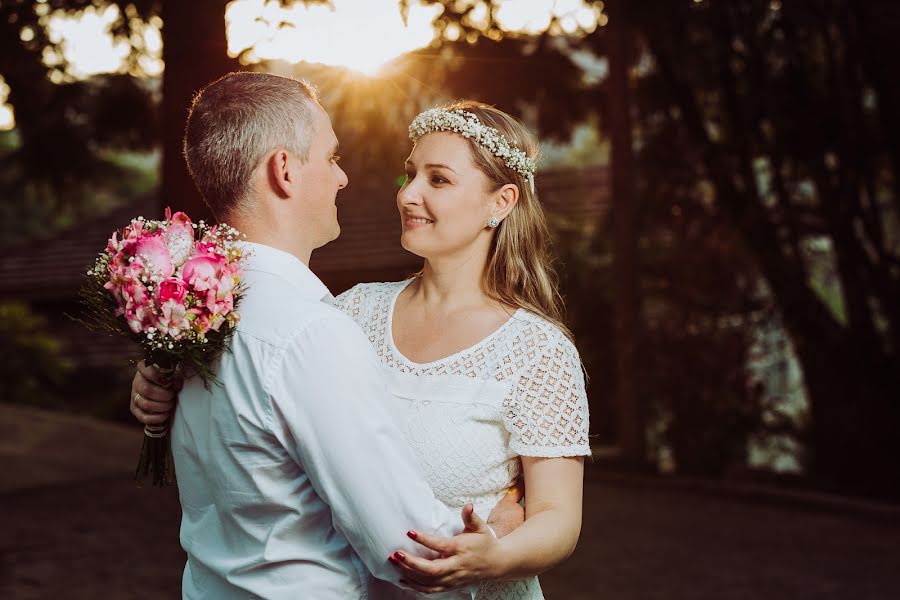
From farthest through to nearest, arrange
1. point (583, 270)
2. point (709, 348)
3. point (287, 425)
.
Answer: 1. point (583, 270)
2. point (709, 348)
3. point (287, 425)

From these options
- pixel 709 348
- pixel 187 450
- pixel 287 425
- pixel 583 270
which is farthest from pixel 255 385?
pixel 583 270

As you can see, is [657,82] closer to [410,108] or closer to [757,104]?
[757,104]

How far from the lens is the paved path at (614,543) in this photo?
6.65m

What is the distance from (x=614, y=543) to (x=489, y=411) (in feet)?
19.3

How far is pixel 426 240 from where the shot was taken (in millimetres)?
2916

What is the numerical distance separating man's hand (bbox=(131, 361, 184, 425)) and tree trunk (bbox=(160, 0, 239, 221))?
1.54 m

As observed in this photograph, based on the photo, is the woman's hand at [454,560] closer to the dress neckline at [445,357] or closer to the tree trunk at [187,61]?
the dress neckline at [445,357]

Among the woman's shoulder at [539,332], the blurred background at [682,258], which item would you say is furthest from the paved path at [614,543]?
the woman's shoulder at [539,332]

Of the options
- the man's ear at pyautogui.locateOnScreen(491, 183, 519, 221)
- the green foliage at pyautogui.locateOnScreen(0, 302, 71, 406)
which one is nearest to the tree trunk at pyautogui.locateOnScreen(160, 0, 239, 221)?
the man's ear at pyautogui.locateOnScreen(491, 183, 519, 221)

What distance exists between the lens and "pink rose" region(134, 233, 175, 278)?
2.16 meters

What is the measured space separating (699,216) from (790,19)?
8.99 ft

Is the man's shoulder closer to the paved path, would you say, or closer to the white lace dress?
the white lace dress

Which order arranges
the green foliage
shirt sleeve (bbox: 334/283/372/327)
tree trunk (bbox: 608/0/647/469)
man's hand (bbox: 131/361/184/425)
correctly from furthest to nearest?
the green foliage, tree trunk (bbox: 608/0/647/469), shirt sleeve (bbox: 334/283/372/327), man's hand (bbox: 131/361/184/425)

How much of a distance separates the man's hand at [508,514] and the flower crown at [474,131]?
90 cm
